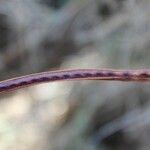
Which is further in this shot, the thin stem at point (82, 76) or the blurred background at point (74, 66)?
the blurred background at point (74, 66)

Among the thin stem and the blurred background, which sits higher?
the thin stem

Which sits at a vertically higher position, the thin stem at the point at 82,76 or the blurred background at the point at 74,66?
the thin stem at the point at 82,76

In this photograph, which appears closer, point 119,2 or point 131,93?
point 119,2

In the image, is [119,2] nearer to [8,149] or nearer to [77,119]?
[77,119]

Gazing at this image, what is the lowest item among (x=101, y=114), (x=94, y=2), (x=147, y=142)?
(x=147, y=142)

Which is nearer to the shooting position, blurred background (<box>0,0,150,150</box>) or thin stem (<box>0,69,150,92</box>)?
thin stem (<box>0,69,150,92</box>)

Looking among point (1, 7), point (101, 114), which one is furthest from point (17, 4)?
point (101, 114)

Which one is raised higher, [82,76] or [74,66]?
[82,76]

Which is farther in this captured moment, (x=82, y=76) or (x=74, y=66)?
(x=74, y=66)
